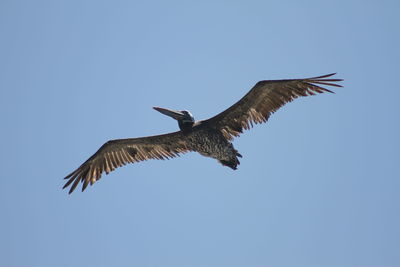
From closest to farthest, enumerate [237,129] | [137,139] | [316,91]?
[316,91] < [237,129] < [137,139]

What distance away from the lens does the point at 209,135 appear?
1988 cm

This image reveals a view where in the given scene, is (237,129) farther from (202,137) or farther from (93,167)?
(93,167)

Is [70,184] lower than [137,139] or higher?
lower

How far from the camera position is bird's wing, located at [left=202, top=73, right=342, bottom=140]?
18.7 meters

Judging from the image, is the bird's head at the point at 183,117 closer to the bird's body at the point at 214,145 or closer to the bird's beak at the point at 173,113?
the bird's beak at the point at 173,113

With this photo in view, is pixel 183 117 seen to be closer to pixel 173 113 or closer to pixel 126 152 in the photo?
pixel 173 113

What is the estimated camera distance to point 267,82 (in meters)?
18.8

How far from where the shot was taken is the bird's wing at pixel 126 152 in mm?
20891

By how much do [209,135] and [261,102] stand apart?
79.6 inches

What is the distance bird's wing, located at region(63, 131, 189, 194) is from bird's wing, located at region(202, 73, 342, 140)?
1762 mm

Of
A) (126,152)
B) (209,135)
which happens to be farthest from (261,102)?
(126,152)

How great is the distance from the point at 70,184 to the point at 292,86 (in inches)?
318

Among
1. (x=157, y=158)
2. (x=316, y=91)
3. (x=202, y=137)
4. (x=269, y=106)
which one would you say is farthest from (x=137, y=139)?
(x=316, y=91)

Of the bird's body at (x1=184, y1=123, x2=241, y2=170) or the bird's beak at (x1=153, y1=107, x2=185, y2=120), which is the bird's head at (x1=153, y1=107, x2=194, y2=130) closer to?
the bird's beak at (x1=153, y1=107, x2=185, y2=120)
